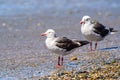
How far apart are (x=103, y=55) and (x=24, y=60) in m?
1.86

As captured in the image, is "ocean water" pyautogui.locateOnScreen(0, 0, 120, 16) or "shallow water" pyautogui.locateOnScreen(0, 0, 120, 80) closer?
"shallow water" pyautogui.locateOnScreen(0, 0, 120, 80)

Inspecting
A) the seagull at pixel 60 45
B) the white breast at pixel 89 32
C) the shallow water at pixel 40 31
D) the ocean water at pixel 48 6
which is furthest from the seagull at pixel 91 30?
the ocean water at pixel 48 6

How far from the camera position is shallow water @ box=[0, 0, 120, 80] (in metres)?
11.9

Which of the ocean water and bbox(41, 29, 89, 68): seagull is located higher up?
the ocean water

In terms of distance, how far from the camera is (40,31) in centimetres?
1842

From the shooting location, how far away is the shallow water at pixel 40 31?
11.9 meters

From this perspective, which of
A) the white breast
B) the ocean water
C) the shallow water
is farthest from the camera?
the ocean water

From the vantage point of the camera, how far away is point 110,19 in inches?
824

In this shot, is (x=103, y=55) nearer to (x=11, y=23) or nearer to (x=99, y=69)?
(x=99, y=69)

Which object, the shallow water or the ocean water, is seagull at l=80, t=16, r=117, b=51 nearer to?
the shallow water

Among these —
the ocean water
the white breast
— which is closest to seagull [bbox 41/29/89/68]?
the white breast

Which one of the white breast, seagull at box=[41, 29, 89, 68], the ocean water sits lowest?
seagull at box=[41, 29, 89, 68]

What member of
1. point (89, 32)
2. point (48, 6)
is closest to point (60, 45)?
point (89, 32)

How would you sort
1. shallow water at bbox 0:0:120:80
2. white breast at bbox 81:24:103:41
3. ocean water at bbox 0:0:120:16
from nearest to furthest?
1. shallow water at bbox 0:0:120:80
2. white breast at bbox 81:24:103:41
3. ocean water at bbox 0:0:120:16
